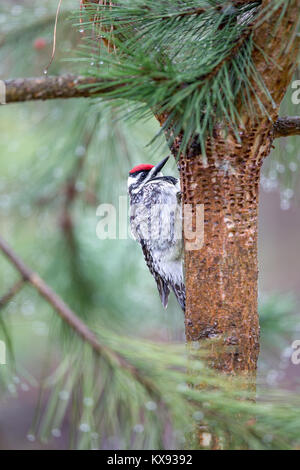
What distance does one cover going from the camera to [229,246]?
809 millimetres

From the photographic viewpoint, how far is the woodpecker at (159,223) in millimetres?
1624

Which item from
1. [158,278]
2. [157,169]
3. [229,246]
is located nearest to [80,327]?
[229,246]

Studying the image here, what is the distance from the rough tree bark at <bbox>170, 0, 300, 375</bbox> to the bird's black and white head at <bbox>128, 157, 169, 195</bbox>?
76 cm

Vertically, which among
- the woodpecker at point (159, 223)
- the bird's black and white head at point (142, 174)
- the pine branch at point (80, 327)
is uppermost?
the bird's black and white head at point (142, 174)

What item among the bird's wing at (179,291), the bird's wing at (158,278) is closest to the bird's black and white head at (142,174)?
the bird's wing at (158,278)

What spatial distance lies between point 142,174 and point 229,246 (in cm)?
87

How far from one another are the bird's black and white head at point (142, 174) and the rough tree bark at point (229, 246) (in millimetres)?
757

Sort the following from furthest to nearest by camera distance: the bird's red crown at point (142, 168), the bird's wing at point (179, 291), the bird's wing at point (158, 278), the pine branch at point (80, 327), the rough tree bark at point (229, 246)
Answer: the bird's wing at point (158, 278) < the bird's wing at point (179, 291) < the bird's red crown at point (142, 168) < the rough tree bark at point (229, 246) < the pine branch at point (80, 327)

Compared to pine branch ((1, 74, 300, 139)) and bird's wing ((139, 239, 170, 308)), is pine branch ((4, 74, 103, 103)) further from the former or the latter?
bird's wing ((139, 239, 170, 308))

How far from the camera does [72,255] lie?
1.63m

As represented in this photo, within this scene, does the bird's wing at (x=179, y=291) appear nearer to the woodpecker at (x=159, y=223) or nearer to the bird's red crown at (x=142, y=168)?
the woodpecker at (x=159, y=223)

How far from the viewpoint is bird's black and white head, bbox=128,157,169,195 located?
5.20ft

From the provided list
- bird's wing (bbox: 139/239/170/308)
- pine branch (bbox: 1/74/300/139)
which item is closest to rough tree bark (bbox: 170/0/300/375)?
pine branch (bbox: 1/74/300/139)

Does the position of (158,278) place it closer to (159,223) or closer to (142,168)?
(159,223)
